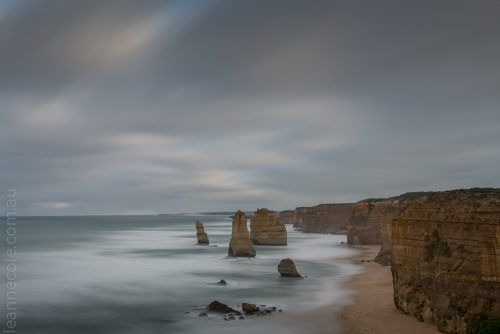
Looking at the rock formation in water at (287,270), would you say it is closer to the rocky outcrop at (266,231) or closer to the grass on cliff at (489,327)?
the grass on cliff at (489,327)

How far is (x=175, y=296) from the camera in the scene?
38.1 metres

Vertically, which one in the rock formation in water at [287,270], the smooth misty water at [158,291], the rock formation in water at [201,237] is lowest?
A: the smooth misty water at [158,291]

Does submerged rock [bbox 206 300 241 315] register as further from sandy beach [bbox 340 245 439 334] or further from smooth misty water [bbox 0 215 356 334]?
sandy beach [bbox 340 245 439 334]

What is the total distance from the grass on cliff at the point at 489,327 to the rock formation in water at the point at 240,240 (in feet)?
153

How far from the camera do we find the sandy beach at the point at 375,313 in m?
24.3

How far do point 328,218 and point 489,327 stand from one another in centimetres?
11350

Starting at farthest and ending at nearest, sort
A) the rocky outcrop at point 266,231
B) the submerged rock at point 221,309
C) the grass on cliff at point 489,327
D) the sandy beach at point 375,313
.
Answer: the rocky outcrop at point 266,231 → the submerged rock at point 221,309 → the sandy beach at point 375,313 → the grass on cliff at point 489,327

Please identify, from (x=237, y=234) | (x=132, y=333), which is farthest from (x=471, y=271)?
(x=237, y=234)

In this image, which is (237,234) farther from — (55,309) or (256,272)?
(55,309)

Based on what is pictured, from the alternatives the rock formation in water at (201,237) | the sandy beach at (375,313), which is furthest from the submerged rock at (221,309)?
the rock formation in water at (201,237)

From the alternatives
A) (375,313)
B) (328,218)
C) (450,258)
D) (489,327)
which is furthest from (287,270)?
(328,218)

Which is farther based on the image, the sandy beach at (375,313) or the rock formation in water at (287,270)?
the rock formation in water at (287,270)

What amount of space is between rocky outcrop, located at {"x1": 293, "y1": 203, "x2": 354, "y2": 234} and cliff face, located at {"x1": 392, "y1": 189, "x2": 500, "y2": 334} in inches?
3776

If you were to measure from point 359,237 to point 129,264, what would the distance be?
4355 cm
